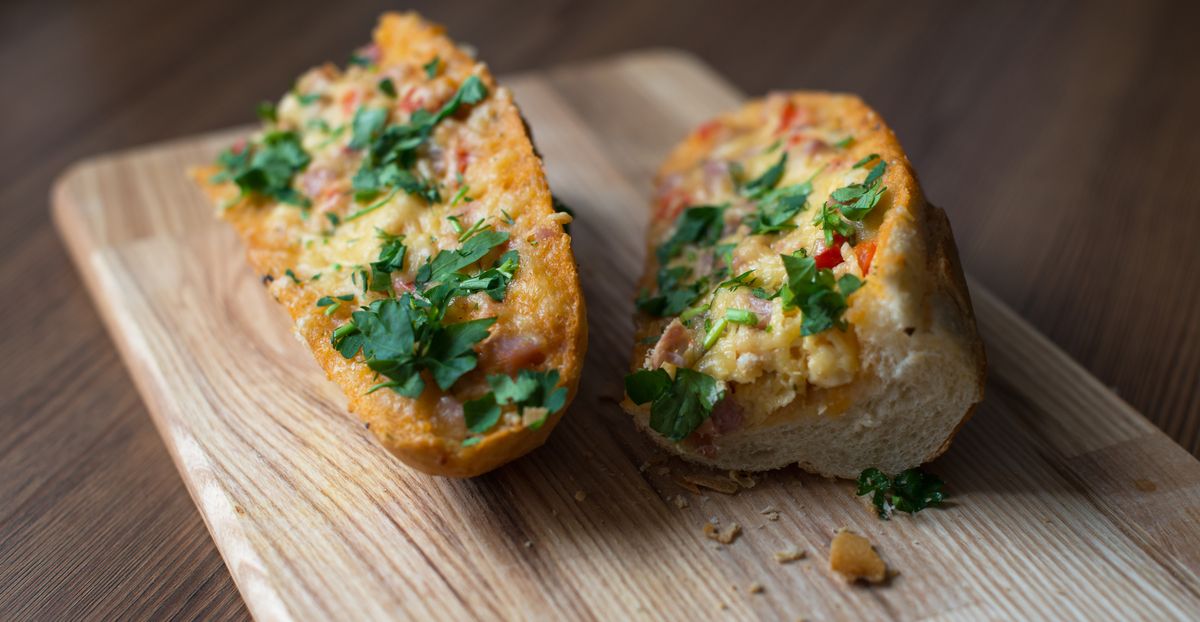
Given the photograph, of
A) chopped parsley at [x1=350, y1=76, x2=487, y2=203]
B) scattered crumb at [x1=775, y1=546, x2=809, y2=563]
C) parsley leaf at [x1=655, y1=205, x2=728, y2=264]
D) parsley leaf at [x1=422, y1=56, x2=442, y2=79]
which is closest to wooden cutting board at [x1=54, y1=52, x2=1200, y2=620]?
scattered crumb at [x1=775, y1=546, x2=809, y2=563]

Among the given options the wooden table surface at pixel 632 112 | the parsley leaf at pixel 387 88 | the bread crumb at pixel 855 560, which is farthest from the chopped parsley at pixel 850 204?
the parsley leaf at pixel 387 88

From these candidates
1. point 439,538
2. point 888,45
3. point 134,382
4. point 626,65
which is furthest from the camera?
point 888,45

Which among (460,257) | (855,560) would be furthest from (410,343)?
(855,560)

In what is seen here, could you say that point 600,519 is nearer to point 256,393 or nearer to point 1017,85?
point 256,393

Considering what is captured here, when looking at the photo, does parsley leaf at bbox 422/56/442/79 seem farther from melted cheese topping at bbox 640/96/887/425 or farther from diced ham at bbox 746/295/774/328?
diced ham at bbox 746/295/774/328

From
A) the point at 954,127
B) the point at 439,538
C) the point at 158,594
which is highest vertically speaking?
the point at 954,127

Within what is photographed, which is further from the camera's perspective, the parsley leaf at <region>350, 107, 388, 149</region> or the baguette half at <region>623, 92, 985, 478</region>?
the parsley leaf at <region>350, 107, 388, 149</region>

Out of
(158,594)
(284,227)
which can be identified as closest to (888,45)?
(284,227)
